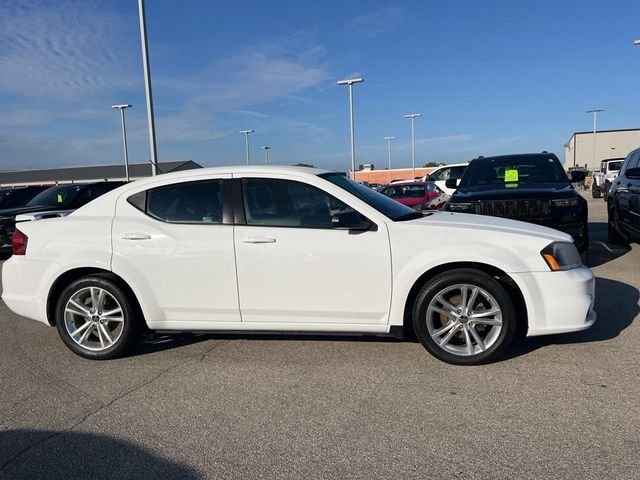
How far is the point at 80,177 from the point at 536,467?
80.7 metres

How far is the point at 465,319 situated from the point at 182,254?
2378mm

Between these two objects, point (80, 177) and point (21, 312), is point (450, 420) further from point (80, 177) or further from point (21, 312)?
point (80, 177)

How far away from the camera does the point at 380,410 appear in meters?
3.54

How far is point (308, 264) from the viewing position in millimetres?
4293

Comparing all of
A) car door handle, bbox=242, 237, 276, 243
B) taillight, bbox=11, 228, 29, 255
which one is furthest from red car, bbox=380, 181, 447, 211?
taillight, bbox=11, 228, 29, 255

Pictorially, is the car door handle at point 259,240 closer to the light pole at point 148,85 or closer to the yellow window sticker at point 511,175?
the yellow window sticker at point 511,175

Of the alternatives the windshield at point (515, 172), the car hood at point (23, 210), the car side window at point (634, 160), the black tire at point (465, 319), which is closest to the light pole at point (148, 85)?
the car hood at point (23, 210)

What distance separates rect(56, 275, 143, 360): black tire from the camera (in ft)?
15.2

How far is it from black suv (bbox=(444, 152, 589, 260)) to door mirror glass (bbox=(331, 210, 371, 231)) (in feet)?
11.8

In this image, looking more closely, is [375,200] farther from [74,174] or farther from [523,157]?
[74,174]

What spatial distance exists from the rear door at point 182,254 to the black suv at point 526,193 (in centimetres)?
415

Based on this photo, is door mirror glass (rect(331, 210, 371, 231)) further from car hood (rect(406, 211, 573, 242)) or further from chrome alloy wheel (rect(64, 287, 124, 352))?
chrome alloy wheel (rect(64, 287, 124, 352))

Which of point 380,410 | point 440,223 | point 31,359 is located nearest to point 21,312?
point 31,359

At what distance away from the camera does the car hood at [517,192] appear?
732 cm
